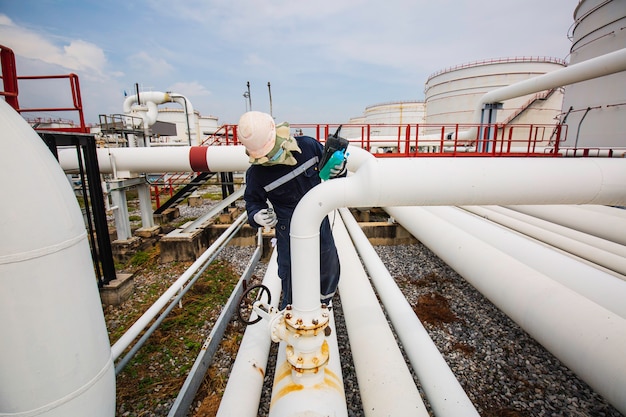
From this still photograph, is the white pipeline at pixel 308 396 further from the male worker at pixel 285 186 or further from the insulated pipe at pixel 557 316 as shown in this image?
the insulated pipe at pixel 557 316

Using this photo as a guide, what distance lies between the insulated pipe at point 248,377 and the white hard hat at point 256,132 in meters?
1.53

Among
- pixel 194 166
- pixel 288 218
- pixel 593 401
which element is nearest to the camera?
pixel 288 218

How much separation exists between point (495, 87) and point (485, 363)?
1988 centimetres

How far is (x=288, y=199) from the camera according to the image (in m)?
2.10

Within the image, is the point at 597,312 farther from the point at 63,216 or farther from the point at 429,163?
the point at 63,216

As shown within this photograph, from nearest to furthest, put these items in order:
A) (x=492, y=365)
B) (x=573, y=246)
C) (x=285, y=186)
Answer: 1. (x=285, y=186)
2. (x=492, y=365)
3. (x=573, y=246)

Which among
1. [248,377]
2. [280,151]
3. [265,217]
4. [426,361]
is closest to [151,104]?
[265,217]

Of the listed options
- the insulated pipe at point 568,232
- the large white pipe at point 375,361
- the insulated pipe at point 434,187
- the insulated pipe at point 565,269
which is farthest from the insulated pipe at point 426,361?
the insulated pipe at point 568,232

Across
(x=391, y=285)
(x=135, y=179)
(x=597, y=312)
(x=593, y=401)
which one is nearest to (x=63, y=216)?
(x=391, y=285)

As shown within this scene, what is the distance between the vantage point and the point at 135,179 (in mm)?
5941

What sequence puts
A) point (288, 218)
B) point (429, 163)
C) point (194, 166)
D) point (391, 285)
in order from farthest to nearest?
point (194, 166) < point (391, 285) < point (288, 218) < point (429, 163)

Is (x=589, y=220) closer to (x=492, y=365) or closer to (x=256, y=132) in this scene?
(x=492, y=365)

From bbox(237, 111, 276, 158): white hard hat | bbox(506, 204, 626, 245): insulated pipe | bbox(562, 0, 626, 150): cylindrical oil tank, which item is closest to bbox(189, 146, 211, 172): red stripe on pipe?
bbox(237, 111, 276, 158): white hard hat

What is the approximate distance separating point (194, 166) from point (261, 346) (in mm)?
4132
